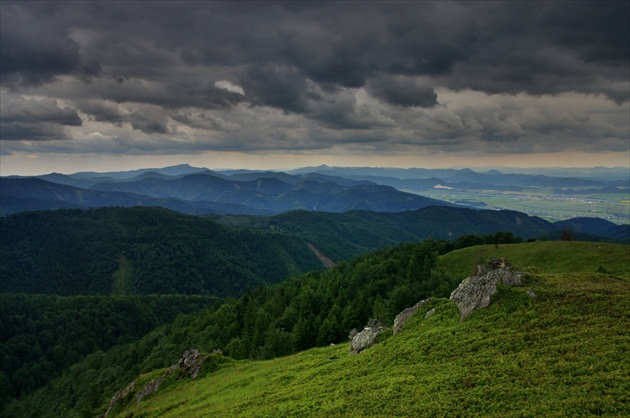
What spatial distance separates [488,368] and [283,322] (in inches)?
2981

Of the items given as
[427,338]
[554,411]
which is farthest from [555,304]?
[554,411]

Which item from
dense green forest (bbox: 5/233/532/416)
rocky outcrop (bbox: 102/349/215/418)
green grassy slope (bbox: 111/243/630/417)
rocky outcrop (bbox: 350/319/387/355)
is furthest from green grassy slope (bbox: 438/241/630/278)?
rocky outcrop (bbox: 102/349/215/418)

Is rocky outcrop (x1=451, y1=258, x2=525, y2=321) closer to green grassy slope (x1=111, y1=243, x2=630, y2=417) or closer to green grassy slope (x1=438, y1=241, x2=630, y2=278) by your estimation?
green grassy slope (x1=111, y1=243, x2=630, y2=417)

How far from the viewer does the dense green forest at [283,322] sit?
254 feet

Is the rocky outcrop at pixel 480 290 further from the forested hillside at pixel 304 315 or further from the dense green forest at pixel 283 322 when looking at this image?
the dense green forest at pixel 283 322

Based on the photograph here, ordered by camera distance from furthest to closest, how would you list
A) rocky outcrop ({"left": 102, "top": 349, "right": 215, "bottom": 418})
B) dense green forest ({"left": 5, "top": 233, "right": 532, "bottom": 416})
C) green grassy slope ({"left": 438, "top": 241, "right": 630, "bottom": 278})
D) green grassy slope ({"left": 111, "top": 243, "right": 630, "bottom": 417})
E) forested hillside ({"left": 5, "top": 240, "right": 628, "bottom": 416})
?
green grassy slope ({"left": 438, "top": 241, "right": 630, "bottom": 278}) → forested hillside ({"left": 5, "top": 240, "right": 628, "bottom": 416}) → dense green forest ({"left": 5, "top": 233, "right": 532, "bottom": 416}) → rocky outcrop ({"left": 102, "top": 349, "right": 215, "bottom": 418}) → green grassy slope ({"left": 111, "top": 243, "right": 630, "bottom": 417})

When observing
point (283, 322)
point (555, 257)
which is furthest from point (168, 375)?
point (555, 257)

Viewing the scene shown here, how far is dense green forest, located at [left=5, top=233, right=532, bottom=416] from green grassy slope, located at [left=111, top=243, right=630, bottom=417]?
112ft

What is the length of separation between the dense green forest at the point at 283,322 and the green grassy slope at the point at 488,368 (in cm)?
3407

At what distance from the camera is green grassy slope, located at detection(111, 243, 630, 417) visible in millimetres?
22312

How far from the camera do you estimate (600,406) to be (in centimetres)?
1992

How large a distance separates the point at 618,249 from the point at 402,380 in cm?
9943

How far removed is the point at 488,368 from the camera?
2633 centimetres

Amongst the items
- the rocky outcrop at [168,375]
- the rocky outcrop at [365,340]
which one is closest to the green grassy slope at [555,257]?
the rocky outcrop at [365,340]
